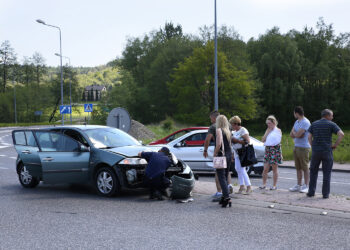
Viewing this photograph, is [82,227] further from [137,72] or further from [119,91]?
[137,72]

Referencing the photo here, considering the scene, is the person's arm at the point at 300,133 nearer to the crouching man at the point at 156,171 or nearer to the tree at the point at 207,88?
the crouching man at the point at 156,171

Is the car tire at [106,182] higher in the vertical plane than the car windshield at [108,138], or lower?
lower

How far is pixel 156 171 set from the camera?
27.5 ft

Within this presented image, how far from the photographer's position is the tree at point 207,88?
50.5 metres

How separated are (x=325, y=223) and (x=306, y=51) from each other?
6335cm

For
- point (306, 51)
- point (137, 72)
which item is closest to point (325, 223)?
point (306, 51)

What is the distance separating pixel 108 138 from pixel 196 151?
377 cm

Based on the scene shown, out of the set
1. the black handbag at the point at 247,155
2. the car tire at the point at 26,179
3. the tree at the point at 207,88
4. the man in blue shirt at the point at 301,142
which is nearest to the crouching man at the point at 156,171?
the black handbag at the point at 247,155

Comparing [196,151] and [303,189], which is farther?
[196,151]

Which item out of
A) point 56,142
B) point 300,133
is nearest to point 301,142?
point 300,133

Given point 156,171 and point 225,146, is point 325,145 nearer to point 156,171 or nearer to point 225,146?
point 225,146

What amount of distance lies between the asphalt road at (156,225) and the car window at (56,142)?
3.95ft

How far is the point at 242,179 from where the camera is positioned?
867 cm

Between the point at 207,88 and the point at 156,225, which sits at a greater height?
the point at 207,88
